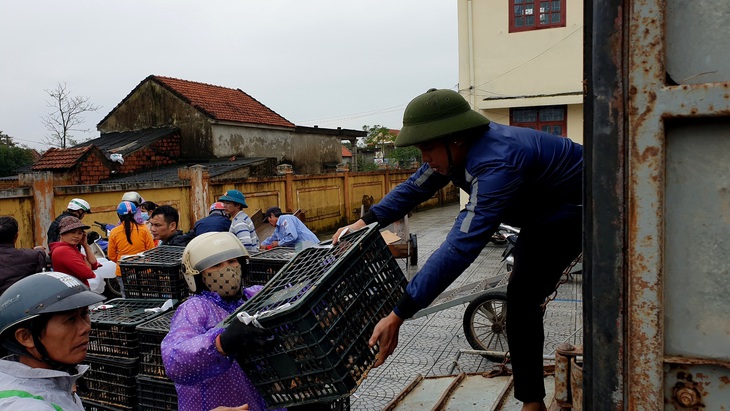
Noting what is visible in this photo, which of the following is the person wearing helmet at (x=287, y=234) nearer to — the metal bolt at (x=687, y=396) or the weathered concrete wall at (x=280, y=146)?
the metal bolt at (x=687, y=396)

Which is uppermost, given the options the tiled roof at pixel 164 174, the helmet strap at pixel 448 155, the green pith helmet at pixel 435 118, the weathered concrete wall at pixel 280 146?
the weathered concrete wall at pixel 280 146

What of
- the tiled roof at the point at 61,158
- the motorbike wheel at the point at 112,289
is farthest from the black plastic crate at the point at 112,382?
the tiled roof at the point at 61,158

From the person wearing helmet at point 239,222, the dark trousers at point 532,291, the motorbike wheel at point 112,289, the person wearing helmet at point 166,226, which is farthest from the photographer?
the motorbike wheel at point 112,289

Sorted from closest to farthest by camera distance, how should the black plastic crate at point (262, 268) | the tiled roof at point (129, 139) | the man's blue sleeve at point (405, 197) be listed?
the man's blue sleeve at point (405, 197) < the black plastic crate at point (262, 268) < the tiled roof at point (129, 139)

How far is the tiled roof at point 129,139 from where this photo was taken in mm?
18562

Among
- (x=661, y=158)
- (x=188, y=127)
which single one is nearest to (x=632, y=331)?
(x=661, y=158)

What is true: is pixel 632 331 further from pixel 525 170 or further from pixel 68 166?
pixel 68 166

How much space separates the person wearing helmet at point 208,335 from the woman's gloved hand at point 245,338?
0.01 m

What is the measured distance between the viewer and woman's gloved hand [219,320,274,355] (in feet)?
6.23

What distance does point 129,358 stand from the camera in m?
3.14

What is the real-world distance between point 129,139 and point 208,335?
68.6 ft

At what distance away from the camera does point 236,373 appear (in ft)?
7.64

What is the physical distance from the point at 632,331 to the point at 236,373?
1678mm

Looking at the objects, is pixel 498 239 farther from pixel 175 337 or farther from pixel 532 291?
pixel 175 337
